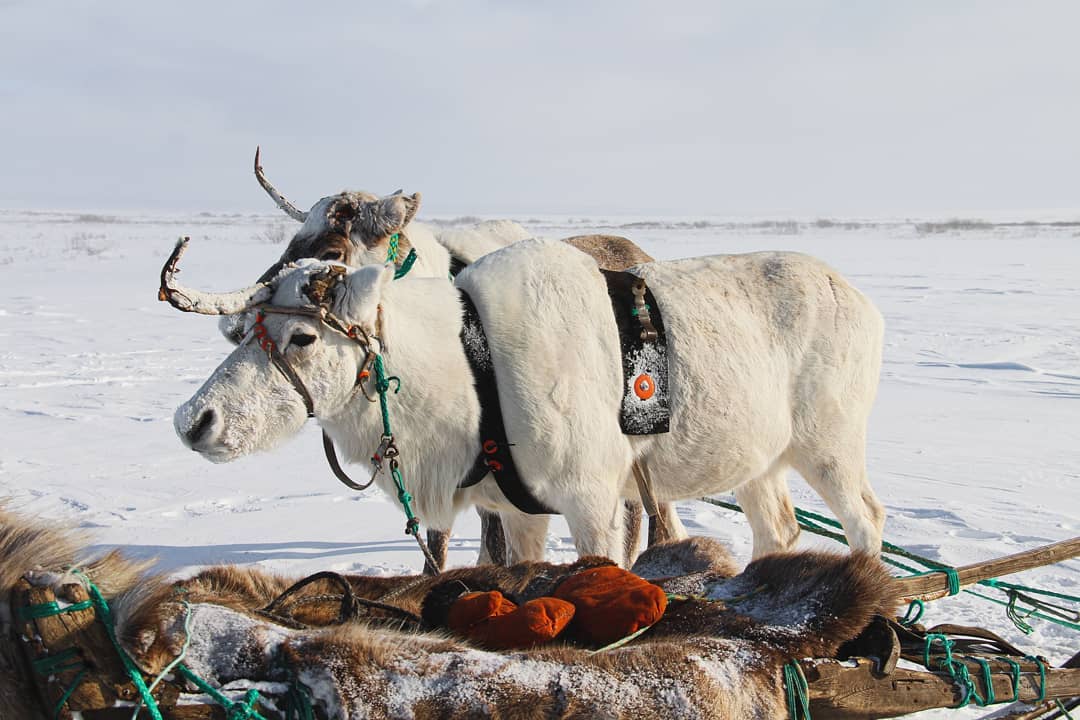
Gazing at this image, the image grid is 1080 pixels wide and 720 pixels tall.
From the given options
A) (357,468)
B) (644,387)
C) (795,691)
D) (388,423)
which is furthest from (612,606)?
(357,468)

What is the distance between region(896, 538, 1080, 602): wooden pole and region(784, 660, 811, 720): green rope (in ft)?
1.59

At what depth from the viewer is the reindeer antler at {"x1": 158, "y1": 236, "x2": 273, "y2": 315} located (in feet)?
9.86

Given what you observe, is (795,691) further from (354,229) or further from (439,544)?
(354,229)

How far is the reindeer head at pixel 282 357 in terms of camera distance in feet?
10.6

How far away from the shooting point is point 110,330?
15.5m

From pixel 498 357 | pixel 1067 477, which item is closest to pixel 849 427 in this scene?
pixel 498 357

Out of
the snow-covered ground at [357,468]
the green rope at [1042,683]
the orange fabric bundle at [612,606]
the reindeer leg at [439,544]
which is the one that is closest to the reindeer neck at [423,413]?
the snow-covered ground at [357,468]

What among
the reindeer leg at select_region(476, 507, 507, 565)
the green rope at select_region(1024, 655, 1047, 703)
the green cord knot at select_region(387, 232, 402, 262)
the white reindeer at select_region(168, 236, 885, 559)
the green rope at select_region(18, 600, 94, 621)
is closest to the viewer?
the green rope at select_region(18, 600, 94, 621)

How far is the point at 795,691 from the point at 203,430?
2.13m

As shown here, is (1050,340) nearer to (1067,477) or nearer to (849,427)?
(1067,477)

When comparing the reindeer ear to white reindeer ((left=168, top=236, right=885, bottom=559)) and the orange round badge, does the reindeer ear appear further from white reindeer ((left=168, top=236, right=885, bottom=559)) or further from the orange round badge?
the orange round badge

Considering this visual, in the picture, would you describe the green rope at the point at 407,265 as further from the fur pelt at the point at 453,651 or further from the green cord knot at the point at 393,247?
the fur pelt at the point at 453,651

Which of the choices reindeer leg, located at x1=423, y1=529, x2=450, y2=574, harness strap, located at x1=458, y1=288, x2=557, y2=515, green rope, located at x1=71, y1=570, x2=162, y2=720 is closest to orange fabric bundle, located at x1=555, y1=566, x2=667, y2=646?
green rope, located at x1=71, y1=570, x2=162, y2=720

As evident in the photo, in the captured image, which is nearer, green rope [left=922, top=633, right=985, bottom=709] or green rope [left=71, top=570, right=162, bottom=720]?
green rope [left=71, top=570, right=162, bottom=720]
